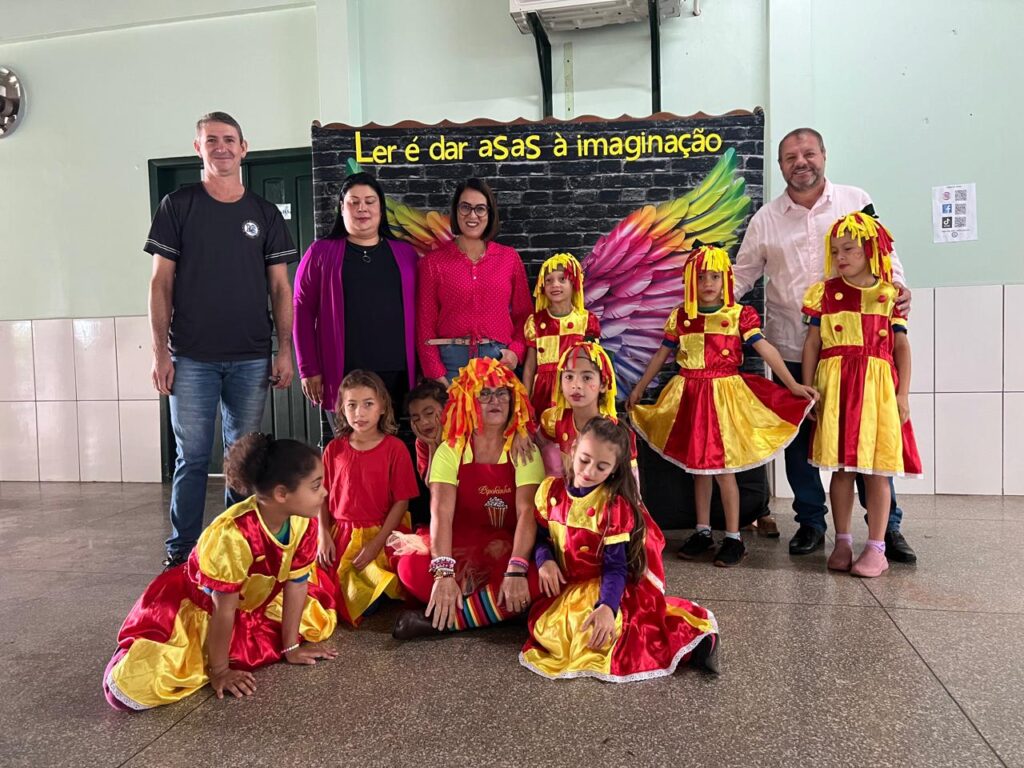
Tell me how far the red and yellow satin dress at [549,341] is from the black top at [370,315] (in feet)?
1.78

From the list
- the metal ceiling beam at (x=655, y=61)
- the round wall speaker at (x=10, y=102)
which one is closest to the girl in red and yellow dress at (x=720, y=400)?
the metal ceiling beam at (x=655, y=61)

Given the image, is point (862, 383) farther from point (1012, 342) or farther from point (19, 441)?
point (19, 441)

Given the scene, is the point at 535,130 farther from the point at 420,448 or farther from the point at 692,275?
the point at 420,448

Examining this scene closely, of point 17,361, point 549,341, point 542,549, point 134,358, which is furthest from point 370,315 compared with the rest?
point 17,361

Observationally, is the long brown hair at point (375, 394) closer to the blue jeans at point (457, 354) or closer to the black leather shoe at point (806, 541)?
the blue jeans at point (457, 354)

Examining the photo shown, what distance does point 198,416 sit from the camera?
2.77 metres

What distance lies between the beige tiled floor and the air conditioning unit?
2.87 meters

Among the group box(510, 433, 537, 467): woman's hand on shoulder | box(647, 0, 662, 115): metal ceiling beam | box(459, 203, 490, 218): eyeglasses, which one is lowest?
box(510, 433, 537, 467): woman's hand on shoulder

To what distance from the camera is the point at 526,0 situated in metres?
3.79

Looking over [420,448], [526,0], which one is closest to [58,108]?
[526,0]

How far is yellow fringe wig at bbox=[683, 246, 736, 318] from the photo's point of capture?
9.30 ft

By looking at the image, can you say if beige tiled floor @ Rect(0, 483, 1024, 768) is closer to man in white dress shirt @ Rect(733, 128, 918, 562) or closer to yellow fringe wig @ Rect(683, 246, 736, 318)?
man in white dress shirt @ Rect(733, 128, 918, 562)

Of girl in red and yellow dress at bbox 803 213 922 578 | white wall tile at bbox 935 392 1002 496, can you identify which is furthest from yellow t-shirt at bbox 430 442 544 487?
white wall tile at bbox 935 392 1002 496

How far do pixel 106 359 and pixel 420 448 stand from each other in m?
3.23
